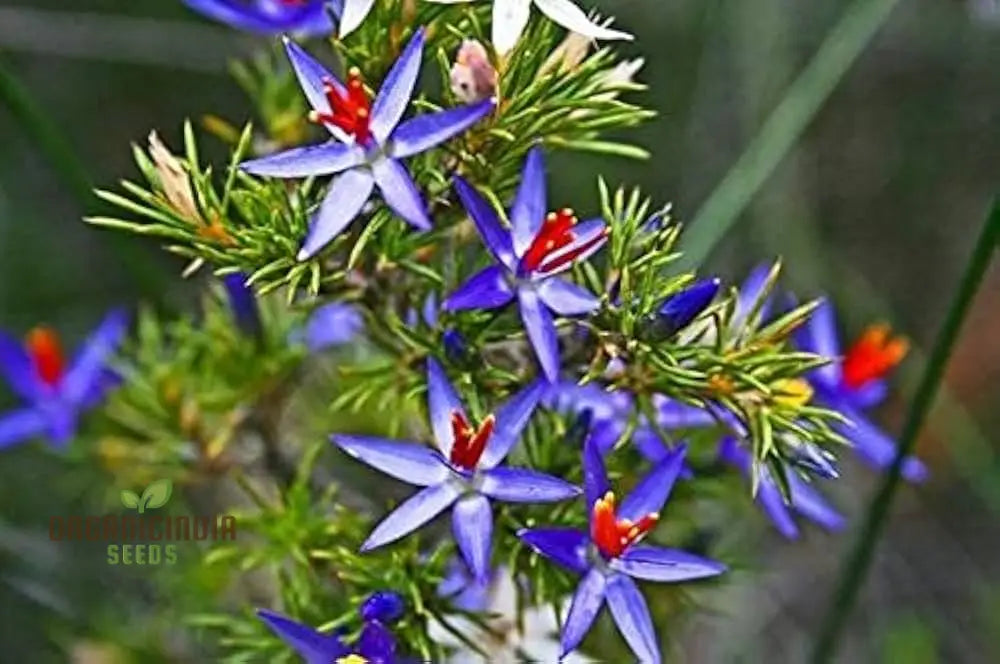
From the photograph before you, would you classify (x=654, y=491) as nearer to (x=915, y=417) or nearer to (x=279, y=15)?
(x=915, y=417)

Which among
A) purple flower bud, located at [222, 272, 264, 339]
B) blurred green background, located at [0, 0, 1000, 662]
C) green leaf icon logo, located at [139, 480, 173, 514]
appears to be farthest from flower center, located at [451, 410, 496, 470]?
blurred green background, located at [0, 0, 1000, 662]

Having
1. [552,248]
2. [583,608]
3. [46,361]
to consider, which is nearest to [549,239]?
[552,248]

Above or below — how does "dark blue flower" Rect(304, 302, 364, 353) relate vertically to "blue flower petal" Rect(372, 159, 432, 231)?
below

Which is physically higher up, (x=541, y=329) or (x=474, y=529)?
(x=541, y=329)

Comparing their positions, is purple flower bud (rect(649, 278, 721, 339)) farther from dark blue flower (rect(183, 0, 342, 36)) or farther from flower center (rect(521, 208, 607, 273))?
dark blue flower (rect(183, 0, 342, 36))

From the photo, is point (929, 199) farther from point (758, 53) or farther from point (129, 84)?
point (129, 84)
